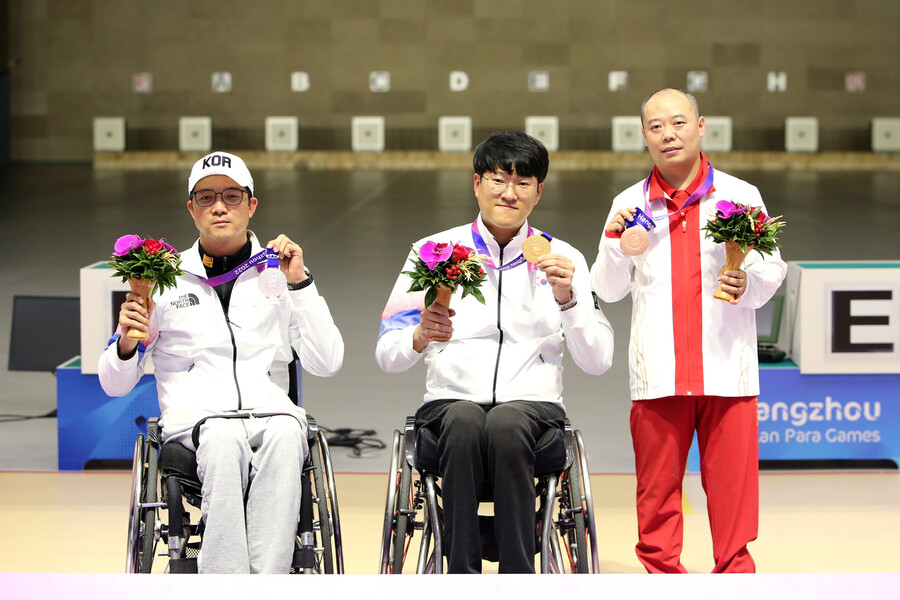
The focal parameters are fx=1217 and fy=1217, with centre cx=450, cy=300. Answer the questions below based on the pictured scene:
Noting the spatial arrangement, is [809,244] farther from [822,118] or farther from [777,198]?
[822,118]

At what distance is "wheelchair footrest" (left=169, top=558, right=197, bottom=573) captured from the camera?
3069mm

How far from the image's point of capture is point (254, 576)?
1.97 m

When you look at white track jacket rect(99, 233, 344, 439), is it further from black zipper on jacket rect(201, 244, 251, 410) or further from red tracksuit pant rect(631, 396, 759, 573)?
red tracksuit pant rect(631, 396, 759, 573)

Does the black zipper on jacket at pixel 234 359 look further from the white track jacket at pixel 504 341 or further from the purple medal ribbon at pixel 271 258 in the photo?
the white track jacket at pixel 504 341

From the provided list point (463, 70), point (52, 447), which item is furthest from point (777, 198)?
point (52, 447)

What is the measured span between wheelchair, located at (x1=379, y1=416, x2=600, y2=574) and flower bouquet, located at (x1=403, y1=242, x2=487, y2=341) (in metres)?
0.39

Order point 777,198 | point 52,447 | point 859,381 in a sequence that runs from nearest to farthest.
Answer: point 859,381 < point 52,447 < point 777,198

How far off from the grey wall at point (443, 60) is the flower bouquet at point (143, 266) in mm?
17846

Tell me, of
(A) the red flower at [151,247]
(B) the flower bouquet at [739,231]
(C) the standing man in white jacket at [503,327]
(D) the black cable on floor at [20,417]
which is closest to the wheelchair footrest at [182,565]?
(C) the standing man in white jacket at [503,327]

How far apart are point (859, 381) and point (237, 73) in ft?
56.5

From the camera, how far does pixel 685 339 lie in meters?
3.48

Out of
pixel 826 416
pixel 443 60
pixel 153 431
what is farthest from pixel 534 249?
pixel 443 60

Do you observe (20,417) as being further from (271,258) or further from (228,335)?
(271,258)

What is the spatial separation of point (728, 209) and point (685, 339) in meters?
0.40
